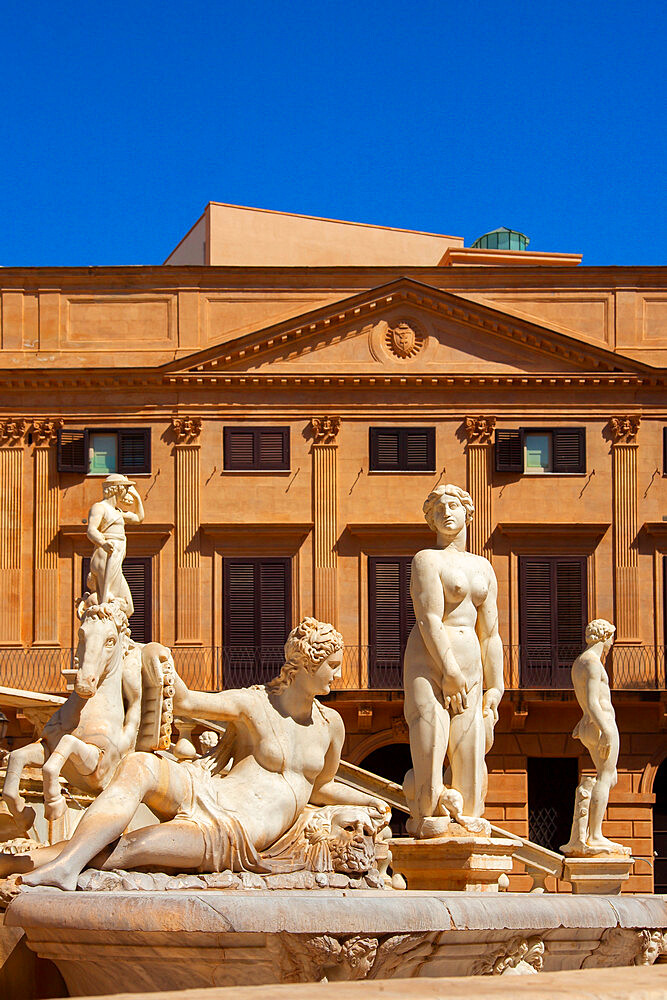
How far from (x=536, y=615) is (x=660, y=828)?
4.56m

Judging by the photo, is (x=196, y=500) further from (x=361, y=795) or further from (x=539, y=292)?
(x=361, y=795)

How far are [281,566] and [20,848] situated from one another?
26.3 meters

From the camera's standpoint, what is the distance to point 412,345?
35.2 metres

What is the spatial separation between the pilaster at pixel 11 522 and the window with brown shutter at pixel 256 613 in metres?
3.94

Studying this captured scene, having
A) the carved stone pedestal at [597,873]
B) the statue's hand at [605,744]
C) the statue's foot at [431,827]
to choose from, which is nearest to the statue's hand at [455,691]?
the statue's foot at [431,827]

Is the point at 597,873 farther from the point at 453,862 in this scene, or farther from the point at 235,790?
the point at 235,790

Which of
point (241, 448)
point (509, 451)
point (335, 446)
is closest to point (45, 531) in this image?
point (241, 448)

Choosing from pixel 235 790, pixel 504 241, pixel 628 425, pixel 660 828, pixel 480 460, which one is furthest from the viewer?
pixel 504 241

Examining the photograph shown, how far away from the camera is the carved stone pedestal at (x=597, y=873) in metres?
19.0

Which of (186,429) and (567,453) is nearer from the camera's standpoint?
(186,429)

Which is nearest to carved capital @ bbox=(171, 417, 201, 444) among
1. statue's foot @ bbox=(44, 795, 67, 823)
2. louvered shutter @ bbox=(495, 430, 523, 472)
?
louvered shutter @ bbox=(495, 430, 523, 472)

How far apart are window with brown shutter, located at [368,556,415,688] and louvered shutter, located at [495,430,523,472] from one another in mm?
2618

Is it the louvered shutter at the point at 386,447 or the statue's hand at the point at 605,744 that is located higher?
the louvered shutter at the point at 386,447

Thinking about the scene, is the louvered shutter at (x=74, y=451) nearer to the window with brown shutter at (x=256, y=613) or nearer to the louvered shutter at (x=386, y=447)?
the window with brown shutter at (x=256, y=613)
